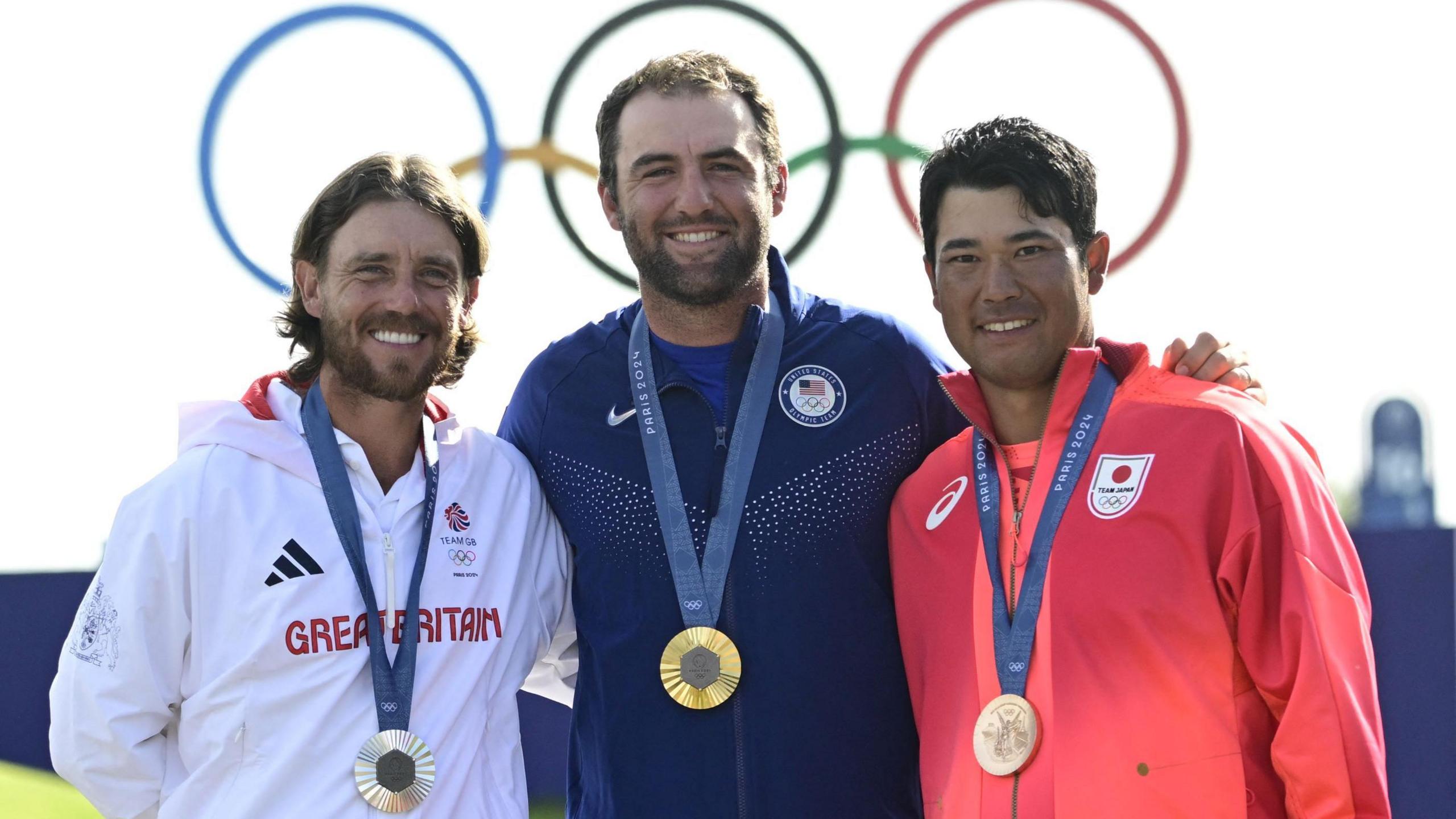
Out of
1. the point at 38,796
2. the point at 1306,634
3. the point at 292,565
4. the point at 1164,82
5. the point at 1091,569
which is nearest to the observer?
the point at 1306,634

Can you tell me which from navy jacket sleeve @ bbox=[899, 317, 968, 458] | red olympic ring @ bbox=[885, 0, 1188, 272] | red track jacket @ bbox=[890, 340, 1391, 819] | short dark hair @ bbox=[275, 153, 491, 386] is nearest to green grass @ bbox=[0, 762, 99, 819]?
short dark hair @ bbox=[275, 153, 491, 386]

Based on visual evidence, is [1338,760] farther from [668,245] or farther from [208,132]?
[208,132]

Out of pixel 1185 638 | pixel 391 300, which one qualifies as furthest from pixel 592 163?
pixel 1185 638

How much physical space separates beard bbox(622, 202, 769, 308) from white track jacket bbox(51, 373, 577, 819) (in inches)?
38.2

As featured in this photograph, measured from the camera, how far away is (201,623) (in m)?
3.61

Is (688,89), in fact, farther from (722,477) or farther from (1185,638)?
(1185,638)

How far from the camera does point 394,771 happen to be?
3.54 m

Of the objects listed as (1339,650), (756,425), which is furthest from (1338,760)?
(756,425)

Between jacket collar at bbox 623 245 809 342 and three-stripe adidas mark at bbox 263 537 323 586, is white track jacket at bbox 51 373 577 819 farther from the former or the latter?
jacket collar at bbox 623 245 809 342

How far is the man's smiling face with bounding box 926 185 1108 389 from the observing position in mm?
3609

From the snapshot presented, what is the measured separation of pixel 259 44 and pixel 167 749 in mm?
7041

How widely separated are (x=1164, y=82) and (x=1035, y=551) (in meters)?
7.08

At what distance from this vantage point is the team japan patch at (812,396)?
4.14 meters

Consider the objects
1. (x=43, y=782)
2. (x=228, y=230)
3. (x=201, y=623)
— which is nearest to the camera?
(x=201, y=623)
